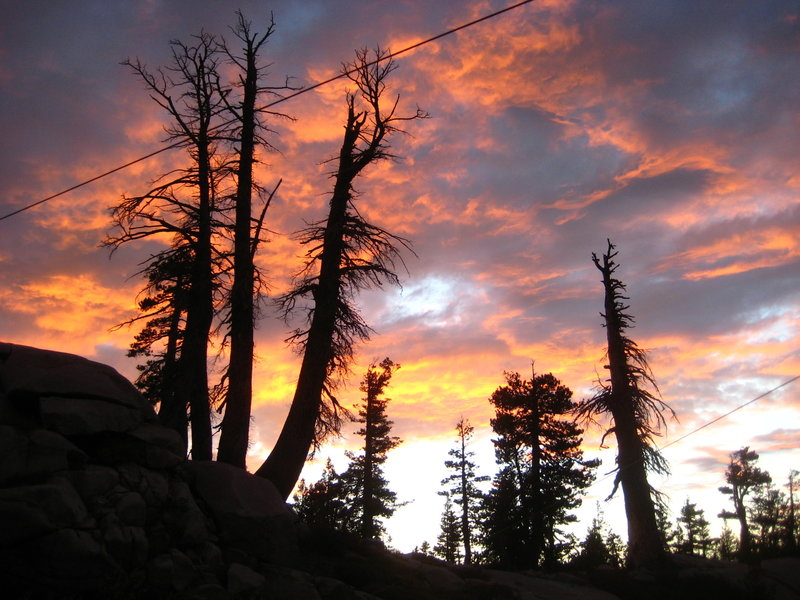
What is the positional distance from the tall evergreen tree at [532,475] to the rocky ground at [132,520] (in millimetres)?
16911

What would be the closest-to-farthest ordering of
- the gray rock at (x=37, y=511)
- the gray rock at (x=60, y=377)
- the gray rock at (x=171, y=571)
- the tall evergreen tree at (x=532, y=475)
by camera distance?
1. the gray rock at (x=37, y=511)
2. the gray rock at (x=171, y=571)
3. the gray rock at (x=60, y=377)
4. the tall evergreen tree at (x=532, y=475)

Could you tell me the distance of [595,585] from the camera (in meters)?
15.5

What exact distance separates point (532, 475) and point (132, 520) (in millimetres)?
24649

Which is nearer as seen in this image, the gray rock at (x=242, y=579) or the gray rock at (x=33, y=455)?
the gray rock at (x=33, y=455)

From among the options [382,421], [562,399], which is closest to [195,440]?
[562,399]

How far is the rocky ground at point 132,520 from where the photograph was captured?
7188mm

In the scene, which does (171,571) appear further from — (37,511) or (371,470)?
(371,470)

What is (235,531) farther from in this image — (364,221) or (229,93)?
(229,93)

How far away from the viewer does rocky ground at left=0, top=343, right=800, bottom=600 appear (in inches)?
283

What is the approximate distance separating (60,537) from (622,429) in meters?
17.0

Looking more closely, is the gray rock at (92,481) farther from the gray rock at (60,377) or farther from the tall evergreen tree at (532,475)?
the tall evergreen tree at (532,475)

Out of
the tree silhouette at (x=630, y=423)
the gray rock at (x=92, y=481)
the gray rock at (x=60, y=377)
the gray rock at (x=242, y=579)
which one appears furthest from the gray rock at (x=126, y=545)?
the tree silhouette at (x=630, y=423)

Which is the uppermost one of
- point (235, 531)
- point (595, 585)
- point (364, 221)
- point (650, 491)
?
point (364, 221)

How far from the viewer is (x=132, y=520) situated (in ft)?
27.2
